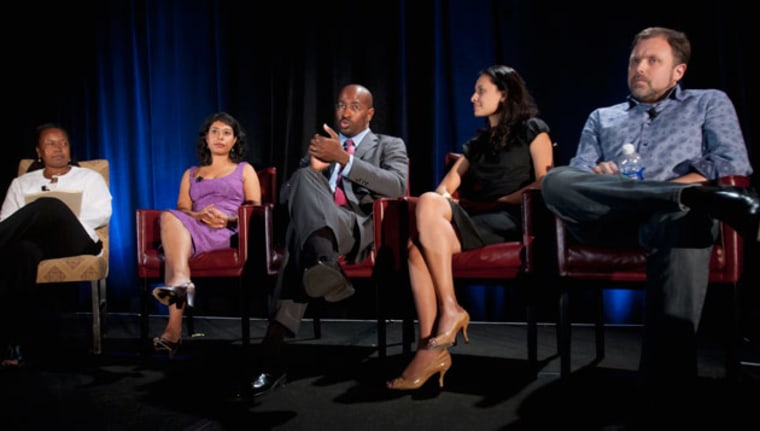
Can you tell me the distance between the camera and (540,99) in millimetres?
3320

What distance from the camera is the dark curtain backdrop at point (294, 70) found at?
323 cm

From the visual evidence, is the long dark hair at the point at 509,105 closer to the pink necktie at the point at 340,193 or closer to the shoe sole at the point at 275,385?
the pink necktie at the point at 340,193

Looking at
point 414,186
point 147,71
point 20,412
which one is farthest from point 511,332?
point 147,71

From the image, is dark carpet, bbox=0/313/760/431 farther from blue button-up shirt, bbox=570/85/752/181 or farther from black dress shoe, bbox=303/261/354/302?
blue button-up shirt, bbox=570/85/752/181

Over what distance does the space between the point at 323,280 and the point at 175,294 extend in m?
0.68

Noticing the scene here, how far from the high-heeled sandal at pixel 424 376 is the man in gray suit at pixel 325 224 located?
0.34 metres

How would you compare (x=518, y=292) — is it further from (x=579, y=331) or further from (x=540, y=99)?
(x=540, y=99)

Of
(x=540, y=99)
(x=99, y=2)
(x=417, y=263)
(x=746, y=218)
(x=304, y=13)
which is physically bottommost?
(x=417, y=263)

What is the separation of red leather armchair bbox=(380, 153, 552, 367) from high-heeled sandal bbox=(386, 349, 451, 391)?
36 centimetres

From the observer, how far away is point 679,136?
208cm

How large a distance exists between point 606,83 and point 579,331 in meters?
1.43

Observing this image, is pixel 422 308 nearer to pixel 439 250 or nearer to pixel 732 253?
pixel 439 250

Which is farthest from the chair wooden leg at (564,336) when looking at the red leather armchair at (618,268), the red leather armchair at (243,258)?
the red leather armchair at (243,258)

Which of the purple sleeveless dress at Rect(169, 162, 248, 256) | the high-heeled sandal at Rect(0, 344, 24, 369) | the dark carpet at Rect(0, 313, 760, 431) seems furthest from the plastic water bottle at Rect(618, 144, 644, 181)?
the high-heeled sandal at Rect(0, 344, 24, 369)
